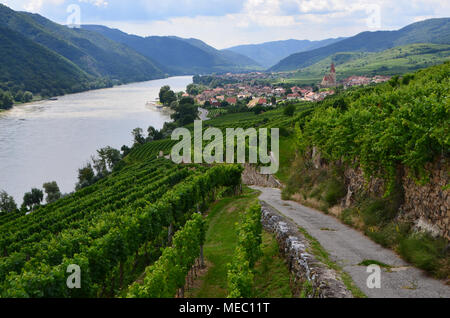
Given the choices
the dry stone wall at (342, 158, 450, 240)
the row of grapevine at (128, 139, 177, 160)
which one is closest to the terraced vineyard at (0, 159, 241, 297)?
the dry stone wall at (342, 158, 450, 240)

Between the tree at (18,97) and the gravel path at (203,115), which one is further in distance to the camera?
the tree at (18,97)

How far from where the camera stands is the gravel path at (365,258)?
374 inches

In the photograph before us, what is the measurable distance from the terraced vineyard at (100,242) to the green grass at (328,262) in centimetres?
898

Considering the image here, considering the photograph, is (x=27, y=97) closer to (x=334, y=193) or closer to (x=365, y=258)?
(x=334, y=193)

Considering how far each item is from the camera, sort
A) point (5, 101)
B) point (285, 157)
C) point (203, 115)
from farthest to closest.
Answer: point (5, 101) < point (203, 115) < point (285, 157)

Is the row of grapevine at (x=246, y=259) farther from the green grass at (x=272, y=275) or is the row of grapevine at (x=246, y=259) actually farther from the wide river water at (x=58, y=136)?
the wide river water at (x=58, y=136)

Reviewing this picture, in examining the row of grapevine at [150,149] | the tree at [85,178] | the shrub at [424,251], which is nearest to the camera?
the shrub at [424,251]

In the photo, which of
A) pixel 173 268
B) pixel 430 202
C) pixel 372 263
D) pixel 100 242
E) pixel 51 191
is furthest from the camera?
pixel 51 191

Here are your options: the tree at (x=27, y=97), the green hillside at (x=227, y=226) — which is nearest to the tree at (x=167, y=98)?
the tree at (x=27, y=97)

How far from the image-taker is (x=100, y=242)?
1711 cm

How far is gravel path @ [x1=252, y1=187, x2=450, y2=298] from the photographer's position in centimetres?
950

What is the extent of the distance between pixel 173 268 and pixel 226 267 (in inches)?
173

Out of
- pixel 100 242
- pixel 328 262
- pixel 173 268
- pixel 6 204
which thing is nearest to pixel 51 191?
pixel 6 204
